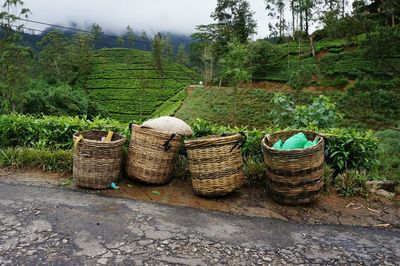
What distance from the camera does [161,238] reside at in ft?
9.07

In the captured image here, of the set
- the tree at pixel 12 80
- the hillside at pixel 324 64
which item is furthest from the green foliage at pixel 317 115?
the hillside at pixel 324 64

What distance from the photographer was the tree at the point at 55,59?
34344 millimetres

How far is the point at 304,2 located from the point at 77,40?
82.9ft

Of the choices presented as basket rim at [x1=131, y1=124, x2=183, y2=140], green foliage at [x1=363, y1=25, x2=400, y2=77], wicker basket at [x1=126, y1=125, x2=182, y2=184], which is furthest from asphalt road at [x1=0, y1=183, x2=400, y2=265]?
green foliage at [x1=363, y1=25, x2=400, y2=77]

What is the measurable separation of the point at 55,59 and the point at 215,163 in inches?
1423

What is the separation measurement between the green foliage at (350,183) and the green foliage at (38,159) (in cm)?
309

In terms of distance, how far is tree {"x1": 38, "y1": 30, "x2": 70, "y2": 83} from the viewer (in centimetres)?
3434

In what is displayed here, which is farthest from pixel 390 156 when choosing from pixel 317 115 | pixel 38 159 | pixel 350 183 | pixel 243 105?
pixel 243 105

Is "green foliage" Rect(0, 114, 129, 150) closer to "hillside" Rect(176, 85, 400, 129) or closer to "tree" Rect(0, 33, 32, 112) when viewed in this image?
"tree" Rect(0, 33, 32, 112)

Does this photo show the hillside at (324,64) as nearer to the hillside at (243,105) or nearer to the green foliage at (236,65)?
the hillside at (243,105)

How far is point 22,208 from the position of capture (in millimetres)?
3248

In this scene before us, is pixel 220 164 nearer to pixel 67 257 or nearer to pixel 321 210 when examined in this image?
pixel 321 210

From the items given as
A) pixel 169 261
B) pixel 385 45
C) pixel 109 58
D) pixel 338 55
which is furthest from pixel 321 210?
pixel 109 58

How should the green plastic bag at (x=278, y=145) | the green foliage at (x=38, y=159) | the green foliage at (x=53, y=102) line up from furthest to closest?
the green foliage at (x=53, y=102), the green foliage at (x=38, y=159), the green plastic bag at (x=278, y=145)
